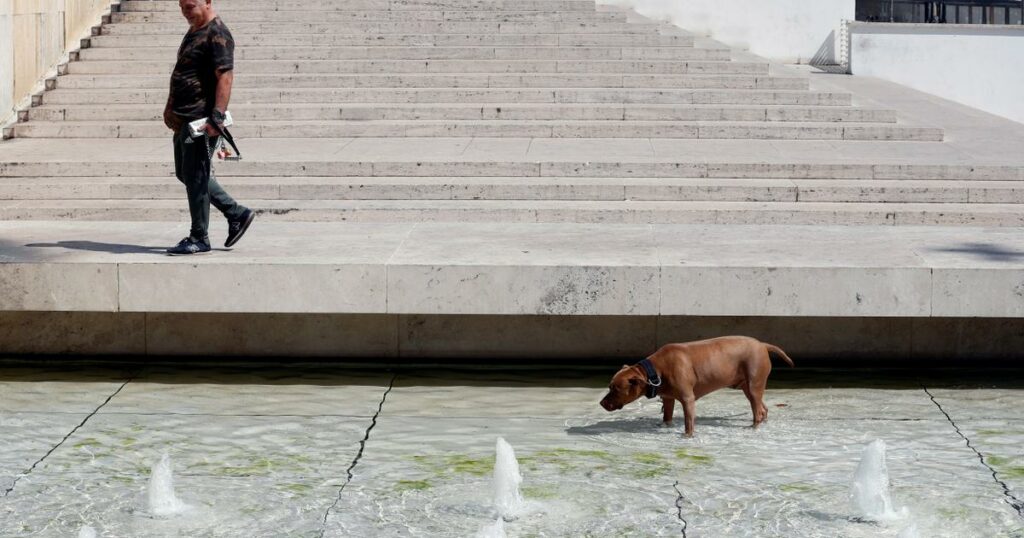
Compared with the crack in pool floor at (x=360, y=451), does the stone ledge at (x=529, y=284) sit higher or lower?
higher

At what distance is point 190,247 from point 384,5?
36.2 feet

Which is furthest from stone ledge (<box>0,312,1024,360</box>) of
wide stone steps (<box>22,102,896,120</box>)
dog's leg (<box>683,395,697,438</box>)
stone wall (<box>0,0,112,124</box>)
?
stone wall (<box>0,0,112,124</box>)

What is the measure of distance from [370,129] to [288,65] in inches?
110

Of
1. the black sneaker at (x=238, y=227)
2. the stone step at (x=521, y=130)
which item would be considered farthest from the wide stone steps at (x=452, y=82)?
the black sneaker at (x=238, y=227)

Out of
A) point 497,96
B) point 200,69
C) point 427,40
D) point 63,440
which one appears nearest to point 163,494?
point 63,440

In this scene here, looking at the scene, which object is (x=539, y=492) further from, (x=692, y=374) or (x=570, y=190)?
(x=570, y=190)

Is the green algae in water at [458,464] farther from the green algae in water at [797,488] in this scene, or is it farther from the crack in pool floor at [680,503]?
the green algae in water at [797,488]

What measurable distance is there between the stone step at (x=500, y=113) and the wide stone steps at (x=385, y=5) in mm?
3980

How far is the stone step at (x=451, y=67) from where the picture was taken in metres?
16.9

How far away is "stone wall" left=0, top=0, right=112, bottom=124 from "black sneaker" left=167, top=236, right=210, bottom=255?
6937 millimetres

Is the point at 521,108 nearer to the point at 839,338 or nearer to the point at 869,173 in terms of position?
the point at 869,173

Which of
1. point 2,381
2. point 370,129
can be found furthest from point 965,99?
point 2,381

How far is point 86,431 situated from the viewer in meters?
7.47

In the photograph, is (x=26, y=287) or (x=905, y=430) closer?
(x=905, y=430)
